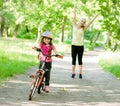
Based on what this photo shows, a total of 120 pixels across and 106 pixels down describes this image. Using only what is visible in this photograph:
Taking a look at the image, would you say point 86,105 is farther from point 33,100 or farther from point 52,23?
point 52,23

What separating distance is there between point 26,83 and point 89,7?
114ft

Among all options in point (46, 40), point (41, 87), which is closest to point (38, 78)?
point (41, 87)

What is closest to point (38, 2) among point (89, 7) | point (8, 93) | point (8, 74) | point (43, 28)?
point (43, 28)

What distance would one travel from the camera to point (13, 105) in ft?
29.9

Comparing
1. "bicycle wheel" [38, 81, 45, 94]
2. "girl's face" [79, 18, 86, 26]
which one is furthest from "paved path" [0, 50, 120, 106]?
"girl's face" [79, 18, 86, 26]

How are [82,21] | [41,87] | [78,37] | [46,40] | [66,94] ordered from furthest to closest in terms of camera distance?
[78,37], [82,21], [66,94], [41,87], [46,40]

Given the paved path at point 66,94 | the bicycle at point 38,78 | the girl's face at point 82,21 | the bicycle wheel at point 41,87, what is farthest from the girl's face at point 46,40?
the girl's face at point 82,21

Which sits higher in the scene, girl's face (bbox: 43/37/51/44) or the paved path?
girl's face (bbox: 43/37/51/44)

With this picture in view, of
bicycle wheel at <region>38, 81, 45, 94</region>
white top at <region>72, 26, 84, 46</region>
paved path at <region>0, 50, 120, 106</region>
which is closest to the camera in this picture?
paved path at <region>0, 50, 120, 106</region>

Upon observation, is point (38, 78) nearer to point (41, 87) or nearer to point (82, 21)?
point (41, 87)

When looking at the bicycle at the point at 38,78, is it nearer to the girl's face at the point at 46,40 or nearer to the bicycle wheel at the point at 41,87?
the bicycle wheel at the point at 41,87

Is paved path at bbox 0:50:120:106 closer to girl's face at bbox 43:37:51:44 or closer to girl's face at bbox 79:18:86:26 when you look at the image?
girl's face at bbox 43:37:51:44

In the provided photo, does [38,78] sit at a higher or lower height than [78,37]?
lower

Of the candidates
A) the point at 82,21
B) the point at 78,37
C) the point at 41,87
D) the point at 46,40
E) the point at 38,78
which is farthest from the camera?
the point at 78,37
